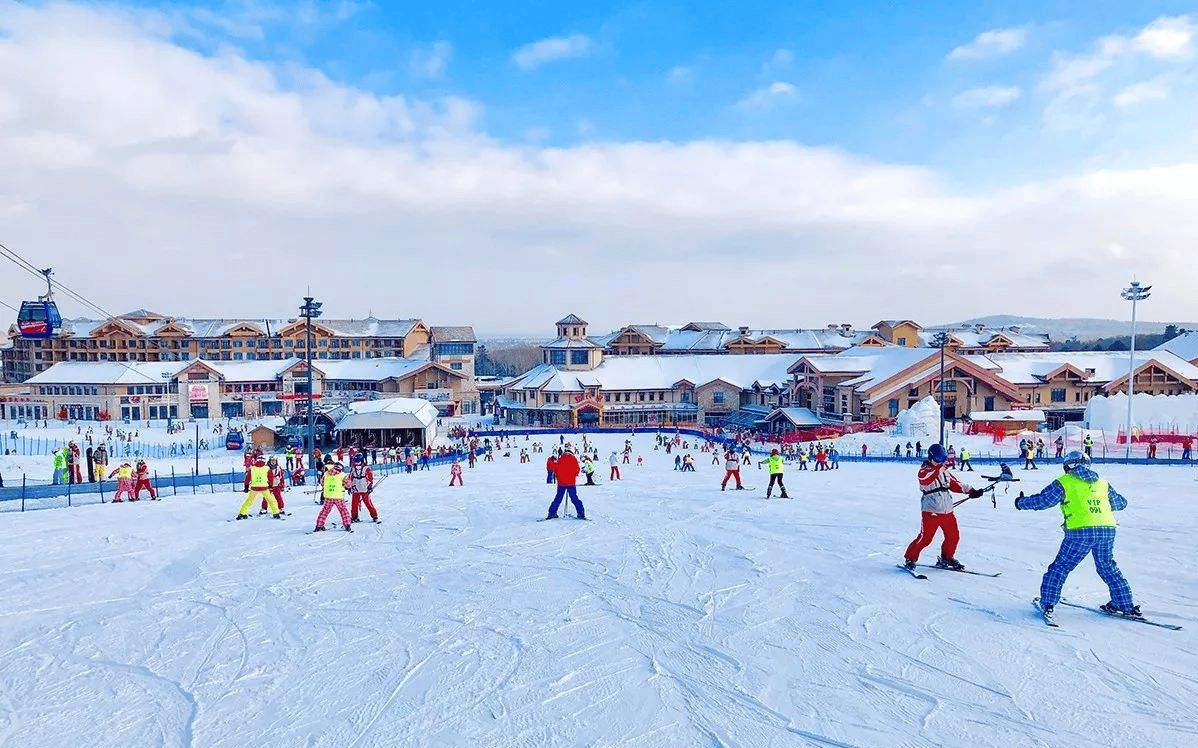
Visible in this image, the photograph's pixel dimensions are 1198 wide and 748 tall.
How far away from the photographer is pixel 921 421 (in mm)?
35625

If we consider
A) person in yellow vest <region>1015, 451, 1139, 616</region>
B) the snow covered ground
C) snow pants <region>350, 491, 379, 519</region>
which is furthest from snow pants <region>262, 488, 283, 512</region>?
person in yellow vest <region>1015, 451, 1139, 616</region>

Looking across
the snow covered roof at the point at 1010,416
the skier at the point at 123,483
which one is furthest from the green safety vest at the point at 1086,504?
the snow covered roof at the point at 1010,416

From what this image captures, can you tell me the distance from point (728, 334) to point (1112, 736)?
2840 inches

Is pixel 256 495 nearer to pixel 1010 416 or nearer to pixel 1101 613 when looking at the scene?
pixel 1101 613

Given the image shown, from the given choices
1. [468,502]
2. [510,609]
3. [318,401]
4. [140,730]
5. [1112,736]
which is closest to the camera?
[1112,736]

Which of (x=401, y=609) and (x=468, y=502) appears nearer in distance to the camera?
(x=401, y=609)

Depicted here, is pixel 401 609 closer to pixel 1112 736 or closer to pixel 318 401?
pixel 1112 736

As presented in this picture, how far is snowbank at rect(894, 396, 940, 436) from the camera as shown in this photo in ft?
116

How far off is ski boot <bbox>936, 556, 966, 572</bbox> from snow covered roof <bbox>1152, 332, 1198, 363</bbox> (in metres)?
60.0

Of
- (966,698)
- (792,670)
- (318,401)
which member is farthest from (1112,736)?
(318,401)

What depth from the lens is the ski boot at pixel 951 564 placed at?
24.6ft

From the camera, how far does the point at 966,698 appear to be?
14.9ft

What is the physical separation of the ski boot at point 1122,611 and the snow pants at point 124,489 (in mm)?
16200

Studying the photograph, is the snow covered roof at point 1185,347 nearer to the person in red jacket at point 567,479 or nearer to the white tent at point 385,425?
the white tent at point 385,425
